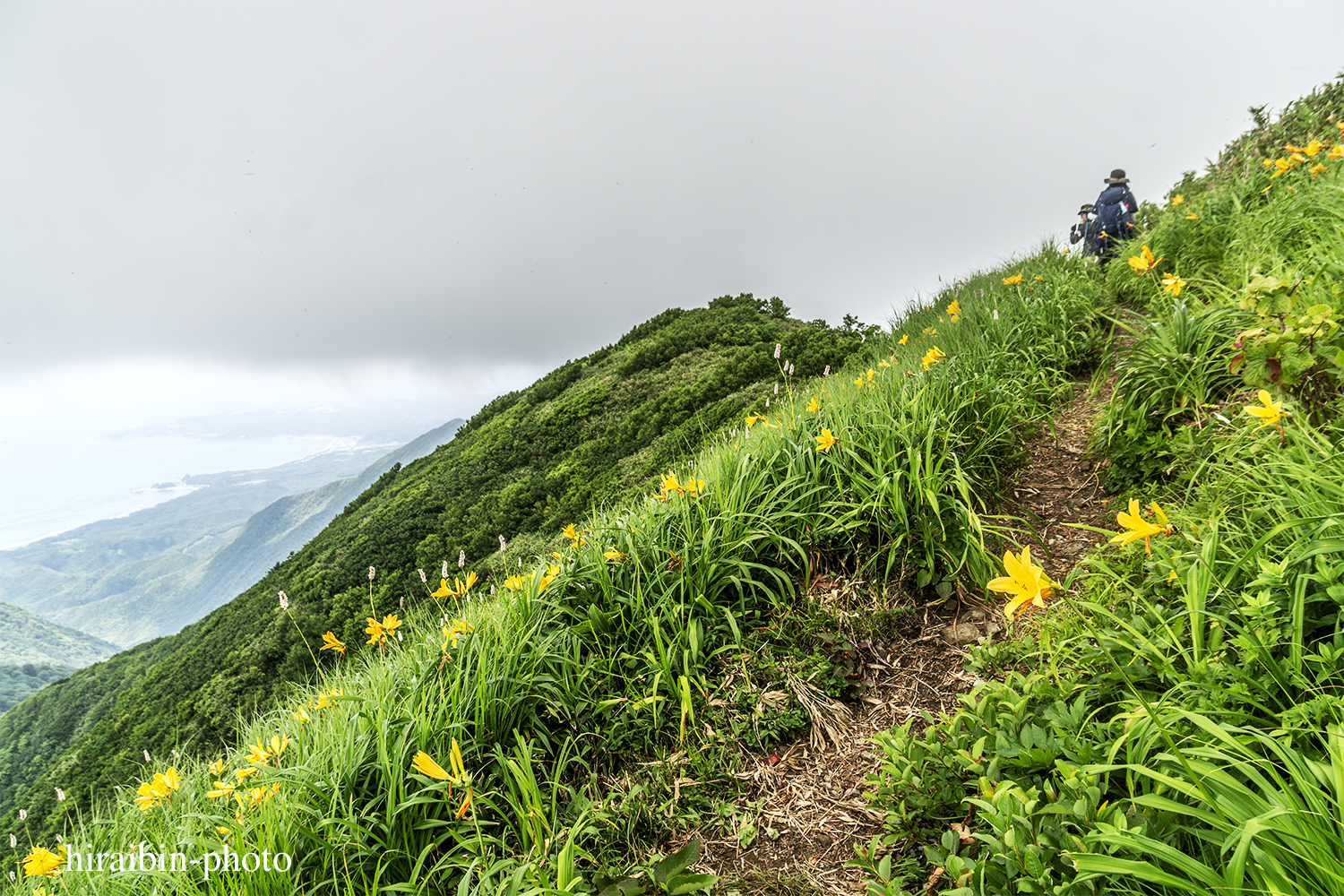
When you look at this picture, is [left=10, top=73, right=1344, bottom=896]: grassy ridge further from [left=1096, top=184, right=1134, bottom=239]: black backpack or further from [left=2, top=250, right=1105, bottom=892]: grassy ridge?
[left=1096, top=184, right=1134, bottom=239]: black backpack

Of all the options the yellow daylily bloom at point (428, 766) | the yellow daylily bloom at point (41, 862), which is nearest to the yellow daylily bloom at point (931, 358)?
the yellow daylily bloom at point (428, 766)

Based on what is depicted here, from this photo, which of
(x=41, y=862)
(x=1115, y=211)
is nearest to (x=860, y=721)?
(x=41, y=862)

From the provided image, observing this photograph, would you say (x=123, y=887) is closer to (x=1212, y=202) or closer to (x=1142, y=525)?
(x=1142, y=525)

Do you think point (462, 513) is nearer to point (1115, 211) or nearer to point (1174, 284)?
point (1174, 284)

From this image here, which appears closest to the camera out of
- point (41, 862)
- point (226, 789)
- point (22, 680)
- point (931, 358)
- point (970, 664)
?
point (970, 664)

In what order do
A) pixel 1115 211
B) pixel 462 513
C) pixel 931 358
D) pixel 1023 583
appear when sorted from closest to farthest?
pixel 1023 583
pixel 931 358
pixel 1115 211
pixel 462 513

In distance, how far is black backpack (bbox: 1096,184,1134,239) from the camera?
22.5ft

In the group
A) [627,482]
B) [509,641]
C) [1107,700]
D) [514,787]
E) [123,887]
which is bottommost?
[1107,700]

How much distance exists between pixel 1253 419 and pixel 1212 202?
352 cm

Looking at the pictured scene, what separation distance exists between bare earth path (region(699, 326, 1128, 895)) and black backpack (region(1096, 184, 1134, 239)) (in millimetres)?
6044

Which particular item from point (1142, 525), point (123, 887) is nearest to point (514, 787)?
point (123, 887)

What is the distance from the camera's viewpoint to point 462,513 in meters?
Answer: 10.1

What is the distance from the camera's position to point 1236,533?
1554 millimetres

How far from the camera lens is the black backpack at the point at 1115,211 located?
6871mm
